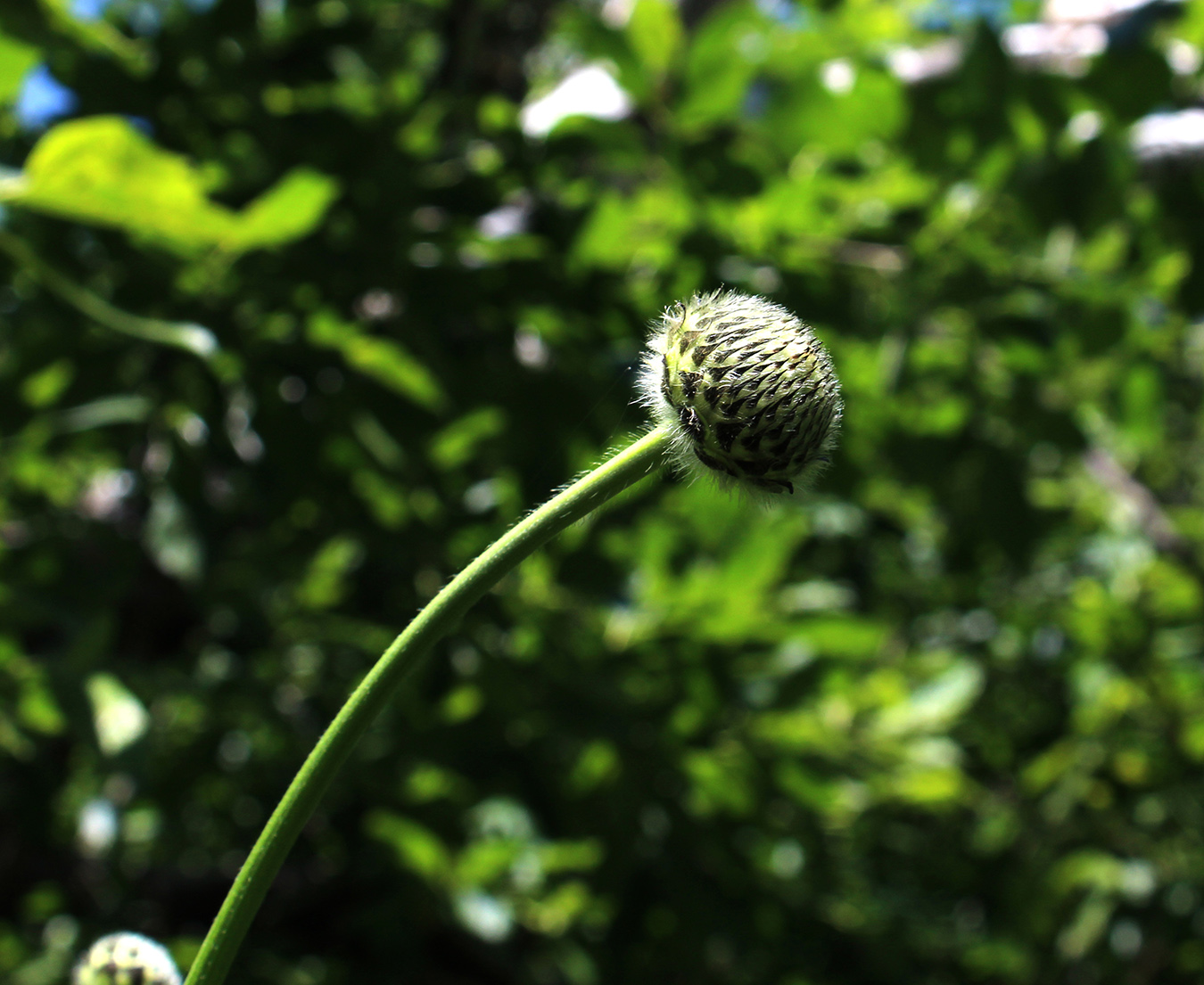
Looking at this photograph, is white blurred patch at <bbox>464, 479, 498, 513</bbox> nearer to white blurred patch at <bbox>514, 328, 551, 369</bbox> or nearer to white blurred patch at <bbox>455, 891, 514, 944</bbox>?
white blurred patch at <bbox>514, 328, 551, 369</bbox>

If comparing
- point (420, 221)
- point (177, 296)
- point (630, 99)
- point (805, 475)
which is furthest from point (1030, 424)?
point (805, 475)

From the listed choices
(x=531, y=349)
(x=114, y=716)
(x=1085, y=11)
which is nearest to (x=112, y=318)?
(x=114, y=716)

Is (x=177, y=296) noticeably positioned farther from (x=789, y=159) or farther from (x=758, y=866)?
(x=758, y=866)

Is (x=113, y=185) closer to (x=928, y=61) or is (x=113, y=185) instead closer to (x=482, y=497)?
(x=482, y=497)

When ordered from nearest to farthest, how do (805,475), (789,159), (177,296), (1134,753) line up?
(805,475) → (177,296) → (789,159) → (1134,753)

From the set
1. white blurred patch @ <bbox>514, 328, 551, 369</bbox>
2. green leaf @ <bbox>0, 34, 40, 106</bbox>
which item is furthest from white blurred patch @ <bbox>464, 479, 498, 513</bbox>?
green leaf @ <bbox>0, 34, 40, 106</bbox>

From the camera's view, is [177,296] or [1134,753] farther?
[1134,753]

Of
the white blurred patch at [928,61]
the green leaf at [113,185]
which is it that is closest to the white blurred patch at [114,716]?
the green leaf at [113,185]
